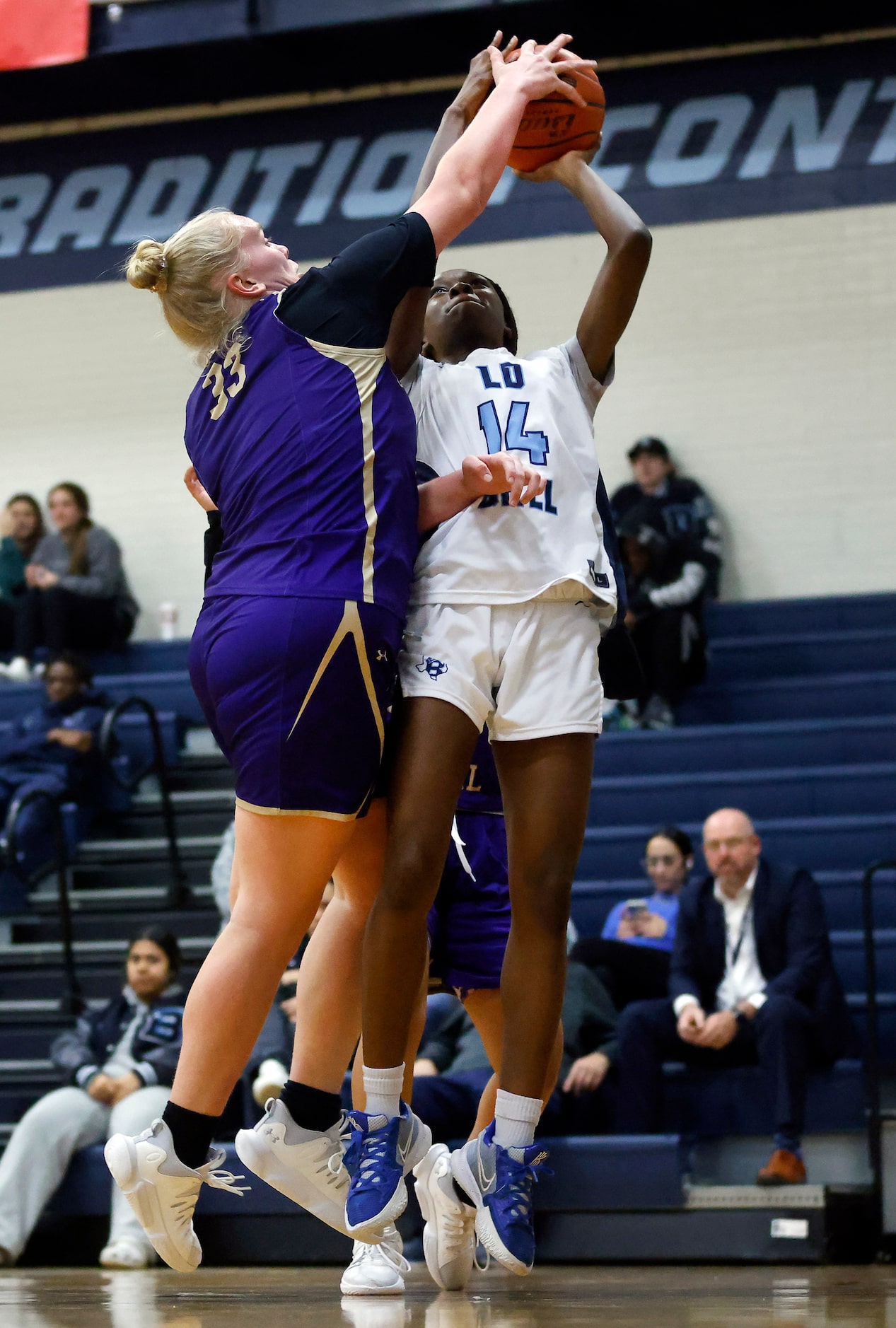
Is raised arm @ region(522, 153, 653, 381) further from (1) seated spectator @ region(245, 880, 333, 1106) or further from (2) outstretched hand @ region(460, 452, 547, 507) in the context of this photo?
(1) seated spectator @ region(245, 880, 333, 1106)

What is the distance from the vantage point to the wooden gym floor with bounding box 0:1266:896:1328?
275 cm

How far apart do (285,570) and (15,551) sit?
26.2 feet

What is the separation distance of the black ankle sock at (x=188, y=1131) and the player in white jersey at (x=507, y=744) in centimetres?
30

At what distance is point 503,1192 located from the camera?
3.09 m

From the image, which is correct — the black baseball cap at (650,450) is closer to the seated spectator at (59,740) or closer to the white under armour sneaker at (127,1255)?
the seated spectator at (59,740)

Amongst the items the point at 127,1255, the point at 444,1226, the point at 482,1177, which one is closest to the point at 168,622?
the point at 127,1255

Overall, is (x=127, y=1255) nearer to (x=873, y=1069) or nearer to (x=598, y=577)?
(x=873, y=1069)

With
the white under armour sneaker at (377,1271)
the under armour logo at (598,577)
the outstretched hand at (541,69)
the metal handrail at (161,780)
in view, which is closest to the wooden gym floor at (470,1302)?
the white under armour sneaker at (377,1271)

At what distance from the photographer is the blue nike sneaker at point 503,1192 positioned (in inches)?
120

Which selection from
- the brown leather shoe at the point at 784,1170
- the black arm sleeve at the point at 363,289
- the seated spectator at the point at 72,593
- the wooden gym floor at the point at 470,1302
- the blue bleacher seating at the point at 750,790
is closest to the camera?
Result: the wooden gym floor at the point at 470,1302

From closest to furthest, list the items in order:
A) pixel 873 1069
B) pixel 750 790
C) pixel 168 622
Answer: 1. pixel 873 1069
2. pixel 750 790
3. pixel 168 622

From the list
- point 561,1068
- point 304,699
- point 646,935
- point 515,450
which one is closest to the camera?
point 304,699

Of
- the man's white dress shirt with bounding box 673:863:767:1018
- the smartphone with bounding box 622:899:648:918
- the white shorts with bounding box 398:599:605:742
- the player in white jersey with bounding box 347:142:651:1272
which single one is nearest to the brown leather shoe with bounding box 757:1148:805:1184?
the man's white dress shirt with bounding box 673:863:767:1018

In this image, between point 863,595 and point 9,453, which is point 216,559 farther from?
point 9,453
